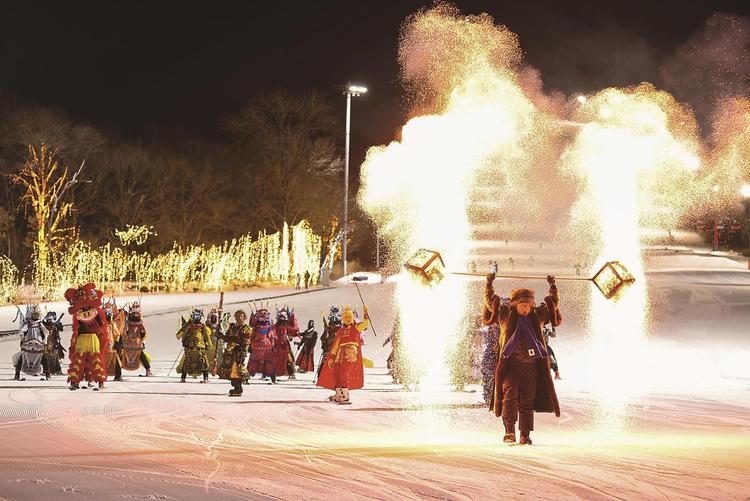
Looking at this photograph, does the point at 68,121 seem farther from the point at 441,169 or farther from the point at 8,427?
the point at 8,427

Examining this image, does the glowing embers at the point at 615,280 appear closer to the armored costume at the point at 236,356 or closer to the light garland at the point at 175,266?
the armored costume at the point at 236,356

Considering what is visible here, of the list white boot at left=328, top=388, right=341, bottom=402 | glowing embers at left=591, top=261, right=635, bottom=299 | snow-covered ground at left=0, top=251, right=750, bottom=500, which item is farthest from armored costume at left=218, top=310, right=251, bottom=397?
glowing embers at left=591, top=261, right=635, bottom=299

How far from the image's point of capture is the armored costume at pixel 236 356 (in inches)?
633

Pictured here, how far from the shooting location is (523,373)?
11.4 m

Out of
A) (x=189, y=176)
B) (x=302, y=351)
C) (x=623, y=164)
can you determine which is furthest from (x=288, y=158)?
(x=302, y=351)

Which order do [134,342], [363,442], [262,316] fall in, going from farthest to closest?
[134,342], [262,316], [363,442]

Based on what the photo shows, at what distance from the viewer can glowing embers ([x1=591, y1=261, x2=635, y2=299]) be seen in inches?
453

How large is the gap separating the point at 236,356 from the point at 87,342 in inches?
98.0

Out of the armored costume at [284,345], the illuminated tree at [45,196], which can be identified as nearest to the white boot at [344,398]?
the armored costume at [284,345]

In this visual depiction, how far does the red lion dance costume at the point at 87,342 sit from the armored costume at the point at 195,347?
5.97 feet

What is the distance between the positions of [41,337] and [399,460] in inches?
398

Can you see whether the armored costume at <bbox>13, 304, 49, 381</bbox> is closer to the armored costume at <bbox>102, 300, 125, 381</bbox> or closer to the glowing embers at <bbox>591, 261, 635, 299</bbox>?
the armored costume at <bbox>102, 300, 125, 381</bbox>

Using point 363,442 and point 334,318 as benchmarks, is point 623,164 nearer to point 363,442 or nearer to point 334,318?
point 334,318

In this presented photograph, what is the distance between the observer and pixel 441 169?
2467 cm
